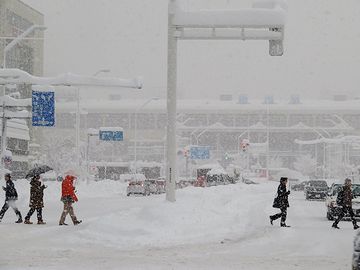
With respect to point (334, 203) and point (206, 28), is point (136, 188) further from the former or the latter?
point (206, 28)

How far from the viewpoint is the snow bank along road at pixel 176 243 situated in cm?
1341

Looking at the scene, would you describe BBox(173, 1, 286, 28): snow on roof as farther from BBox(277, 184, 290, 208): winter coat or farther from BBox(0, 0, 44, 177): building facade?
BBox(0, 0, 44, 177): building facade

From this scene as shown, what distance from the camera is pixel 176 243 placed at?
17.2 metres

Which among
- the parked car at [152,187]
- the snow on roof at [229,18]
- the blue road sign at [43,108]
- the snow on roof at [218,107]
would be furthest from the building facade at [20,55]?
the snow on roof at [229,18]

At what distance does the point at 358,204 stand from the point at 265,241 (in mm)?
7851

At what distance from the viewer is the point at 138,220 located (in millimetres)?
20172

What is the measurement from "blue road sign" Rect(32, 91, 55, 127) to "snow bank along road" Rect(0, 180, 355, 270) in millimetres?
12716

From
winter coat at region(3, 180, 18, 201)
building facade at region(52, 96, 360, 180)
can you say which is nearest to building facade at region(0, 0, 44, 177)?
building facade at region(52, 96, 360, 180)

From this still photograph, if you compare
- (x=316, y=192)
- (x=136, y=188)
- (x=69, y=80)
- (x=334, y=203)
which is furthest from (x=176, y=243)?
(x=136, y=188)

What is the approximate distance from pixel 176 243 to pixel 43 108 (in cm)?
2228

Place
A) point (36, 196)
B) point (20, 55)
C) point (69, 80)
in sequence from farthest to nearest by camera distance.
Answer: point (20, 55) < point (69, 80) < point (36, 196)

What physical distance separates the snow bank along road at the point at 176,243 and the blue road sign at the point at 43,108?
12716 mm

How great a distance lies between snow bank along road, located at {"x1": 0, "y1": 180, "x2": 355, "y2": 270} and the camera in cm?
1341

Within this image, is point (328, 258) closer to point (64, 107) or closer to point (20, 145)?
point (20, 145)
